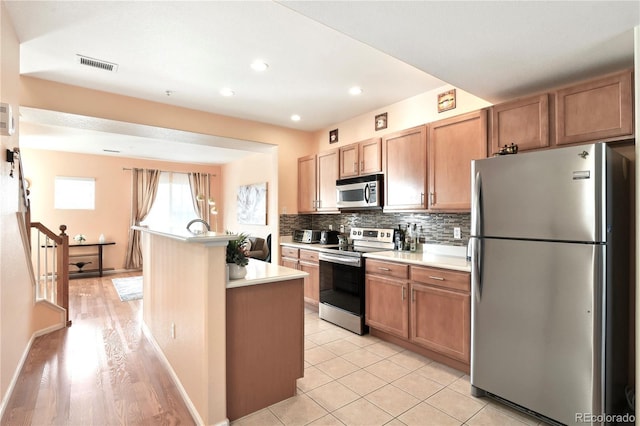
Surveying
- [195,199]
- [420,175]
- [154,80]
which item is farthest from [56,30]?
[195,199]

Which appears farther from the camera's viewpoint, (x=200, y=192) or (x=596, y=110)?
(x=200, y=192)

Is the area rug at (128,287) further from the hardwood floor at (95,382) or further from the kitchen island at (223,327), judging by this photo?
the kitchen island at (223,327)

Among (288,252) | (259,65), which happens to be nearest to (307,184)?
(288,252)

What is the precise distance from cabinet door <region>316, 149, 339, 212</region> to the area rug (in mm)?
3254

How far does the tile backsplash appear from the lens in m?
3.23

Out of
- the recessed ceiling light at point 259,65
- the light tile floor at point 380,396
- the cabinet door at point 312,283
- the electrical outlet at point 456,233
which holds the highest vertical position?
the recessed ceiling light at point 259,65

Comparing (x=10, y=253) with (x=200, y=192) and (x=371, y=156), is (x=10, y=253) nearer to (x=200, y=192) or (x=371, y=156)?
(x=371, y=156)

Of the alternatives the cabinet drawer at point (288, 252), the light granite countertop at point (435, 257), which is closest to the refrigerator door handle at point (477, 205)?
the light granite countertop at point (435, 257)

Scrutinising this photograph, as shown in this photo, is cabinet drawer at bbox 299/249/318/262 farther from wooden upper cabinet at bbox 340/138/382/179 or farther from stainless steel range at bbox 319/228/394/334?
wooden upper cabinet at bbox 340/138/382/179

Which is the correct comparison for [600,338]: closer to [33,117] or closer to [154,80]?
[154,80]

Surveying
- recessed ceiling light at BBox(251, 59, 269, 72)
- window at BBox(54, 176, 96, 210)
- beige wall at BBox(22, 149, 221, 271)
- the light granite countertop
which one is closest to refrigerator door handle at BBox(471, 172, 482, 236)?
the light granite countertop

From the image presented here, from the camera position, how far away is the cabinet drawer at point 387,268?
2992 millimetres

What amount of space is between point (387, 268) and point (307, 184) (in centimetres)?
207

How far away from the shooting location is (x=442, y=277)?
2.66 meters
